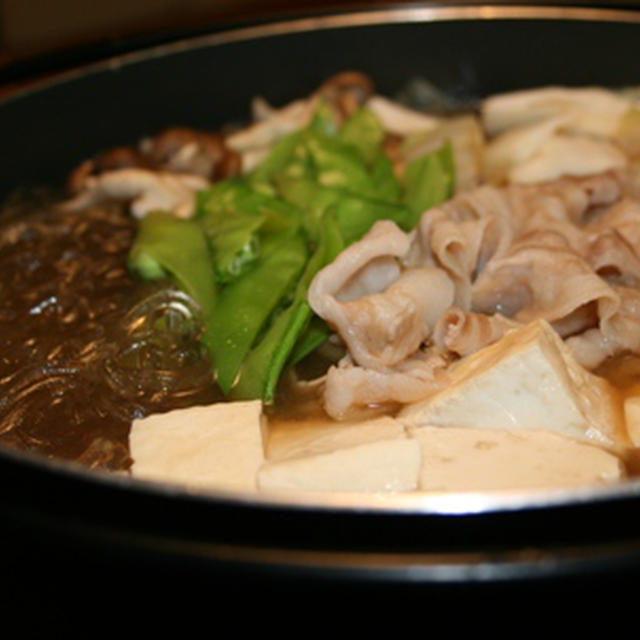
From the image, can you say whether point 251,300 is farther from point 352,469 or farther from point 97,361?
point 352,469

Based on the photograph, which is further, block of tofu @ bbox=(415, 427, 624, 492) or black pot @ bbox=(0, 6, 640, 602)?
block of tofu @ bbox=(415, 427, 624, 492)

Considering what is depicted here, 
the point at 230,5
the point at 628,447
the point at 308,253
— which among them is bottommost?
the point at 628,447

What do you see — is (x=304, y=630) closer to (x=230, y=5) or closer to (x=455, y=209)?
(x=455, y=209)

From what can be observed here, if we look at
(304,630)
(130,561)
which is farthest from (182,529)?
(304,630)

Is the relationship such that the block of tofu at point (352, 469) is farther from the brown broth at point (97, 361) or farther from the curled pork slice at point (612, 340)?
the curled pork slice at point (612, 340)

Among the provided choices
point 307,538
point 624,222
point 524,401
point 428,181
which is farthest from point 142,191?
point 307,538

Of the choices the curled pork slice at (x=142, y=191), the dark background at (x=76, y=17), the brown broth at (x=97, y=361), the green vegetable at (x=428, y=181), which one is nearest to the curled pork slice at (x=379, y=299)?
the brown broth at (x=97, y=361)

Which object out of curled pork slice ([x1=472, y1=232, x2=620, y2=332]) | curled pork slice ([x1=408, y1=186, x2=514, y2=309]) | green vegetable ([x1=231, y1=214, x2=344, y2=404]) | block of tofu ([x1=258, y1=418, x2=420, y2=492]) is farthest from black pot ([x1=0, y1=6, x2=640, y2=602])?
curled pork slice ([x1=408, y1=186, x2=514, y2=309])

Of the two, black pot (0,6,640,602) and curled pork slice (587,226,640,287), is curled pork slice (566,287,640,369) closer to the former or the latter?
curled pork slice (587,226,640,287)
